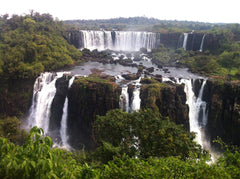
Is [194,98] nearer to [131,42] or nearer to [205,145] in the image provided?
[205,145]

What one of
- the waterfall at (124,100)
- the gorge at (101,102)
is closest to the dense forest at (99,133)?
the gorge at (101,102)

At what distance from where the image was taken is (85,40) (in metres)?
36.7

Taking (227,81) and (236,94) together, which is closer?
(236,94)

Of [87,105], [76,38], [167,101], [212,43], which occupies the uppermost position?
[76,38]

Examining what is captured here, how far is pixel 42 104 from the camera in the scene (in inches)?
739

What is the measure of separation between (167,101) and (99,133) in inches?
387

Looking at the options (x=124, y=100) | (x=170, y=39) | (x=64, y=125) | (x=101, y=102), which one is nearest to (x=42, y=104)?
(x=64, y=125)

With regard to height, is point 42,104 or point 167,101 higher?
point 167,101

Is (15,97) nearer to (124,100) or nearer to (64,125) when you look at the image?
(64,125)

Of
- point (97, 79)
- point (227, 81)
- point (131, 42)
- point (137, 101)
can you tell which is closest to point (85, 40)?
point (131, 42)

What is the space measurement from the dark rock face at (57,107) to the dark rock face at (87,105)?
0.84 m

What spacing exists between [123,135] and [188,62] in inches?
905

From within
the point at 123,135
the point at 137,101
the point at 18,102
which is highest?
the point at 123,135

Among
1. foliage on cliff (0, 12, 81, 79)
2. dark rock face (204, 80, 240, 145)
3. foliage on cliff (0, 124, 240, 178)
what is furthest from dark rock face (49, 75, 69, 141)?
dark rock face (204, 80, 240, 145)
